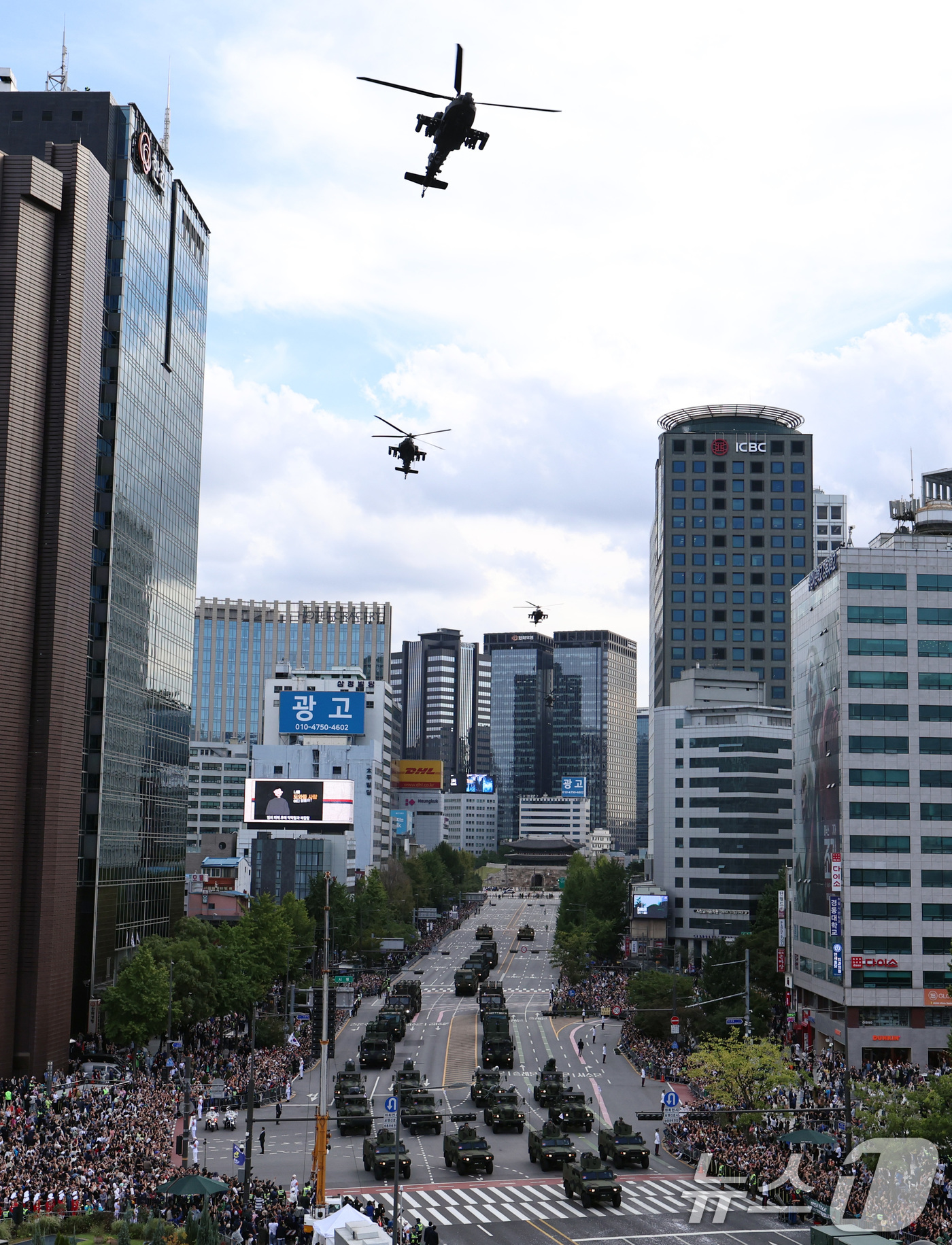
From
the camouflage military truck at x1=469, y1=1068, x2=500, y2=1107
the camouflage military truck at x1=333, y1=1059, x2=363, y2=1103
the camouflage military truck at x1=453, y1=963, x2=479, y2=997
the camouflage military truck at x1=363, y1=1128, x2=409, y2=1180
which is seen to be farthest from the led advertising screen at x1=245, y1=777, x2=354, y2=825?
the camouflage military truck at x1=363, y1=1128, x2=409, y2=1180

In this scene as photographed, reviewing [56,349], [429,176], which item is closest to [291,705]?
[56,349]

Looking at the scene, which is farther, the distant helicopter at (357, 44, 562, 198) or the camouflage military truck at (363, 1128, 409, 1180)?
the camouflage military truck at (363, 1128, 409, 1180)

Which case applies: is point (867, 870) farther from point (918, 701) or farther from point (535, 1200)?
point (535, 1200)

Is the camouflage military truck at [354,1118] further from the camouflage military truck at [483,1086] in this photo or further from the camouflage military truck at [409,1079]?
the camouflage military truck at [483,1086]

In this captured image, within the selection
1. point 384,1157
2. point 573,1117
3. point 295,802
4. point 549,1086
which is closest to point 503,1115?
point 573,1117

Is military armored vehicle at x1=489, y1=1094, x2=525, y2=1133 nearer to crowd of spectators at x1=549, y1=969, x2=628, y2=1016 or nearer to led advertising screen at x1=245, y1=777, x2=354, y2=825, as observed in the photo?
crowd of spectators at x1=549, y1=969, x2=628, y2=1016
